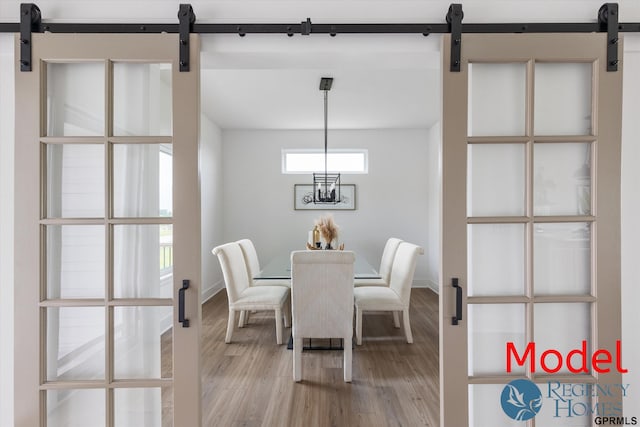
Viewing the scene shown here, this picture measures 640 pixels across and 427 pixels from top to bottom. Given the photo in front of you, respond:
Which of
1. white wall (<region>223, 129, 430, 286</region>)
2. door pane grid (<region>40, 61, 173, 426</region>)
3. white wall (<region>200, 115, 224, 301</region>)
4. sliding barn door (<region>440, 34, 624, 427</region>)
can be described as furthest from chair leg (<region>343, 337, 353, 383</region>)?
white wall (<region>223, 129, 430, 286</region>)

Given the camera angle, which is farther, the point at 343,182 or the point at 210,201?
the point at 343,182

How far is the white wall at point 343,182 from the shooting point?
19.6 ft

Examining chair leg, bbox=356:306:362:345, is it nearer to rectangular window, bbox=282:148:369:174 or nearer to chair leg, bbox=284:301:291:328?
chair leg, bbox=284:301:291:328

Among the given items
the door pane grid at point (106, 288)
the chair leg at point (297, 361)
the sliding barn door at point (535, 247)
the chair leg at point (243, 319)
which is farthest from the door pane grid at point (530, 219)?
the chair leg at point (243, 319)

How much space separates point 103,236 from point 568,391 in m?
2.11

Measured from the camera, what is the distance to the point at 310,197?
234 inches

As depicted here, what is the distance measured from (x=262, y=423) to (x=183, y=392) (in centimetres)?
94

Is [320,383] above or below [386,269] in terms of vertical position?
below

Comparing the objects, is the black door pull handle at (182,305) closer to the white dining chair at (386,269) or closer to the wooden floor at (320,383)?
the wooden floor at (320,383)

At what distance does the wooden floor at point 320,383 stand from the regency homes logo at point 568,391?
2.65 feet

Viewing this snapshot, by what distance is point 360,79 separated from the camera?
3.71 m

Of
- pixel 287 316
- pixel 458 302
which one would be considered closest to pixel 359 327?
pixel 287 316

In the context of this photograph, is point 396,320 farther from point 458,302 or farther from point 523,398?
point 458,302

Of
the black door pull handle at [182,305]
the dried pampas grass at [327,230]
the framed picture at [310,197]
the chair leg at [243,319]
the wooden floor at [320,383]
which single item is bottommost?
the wooden floor at [320,383]
